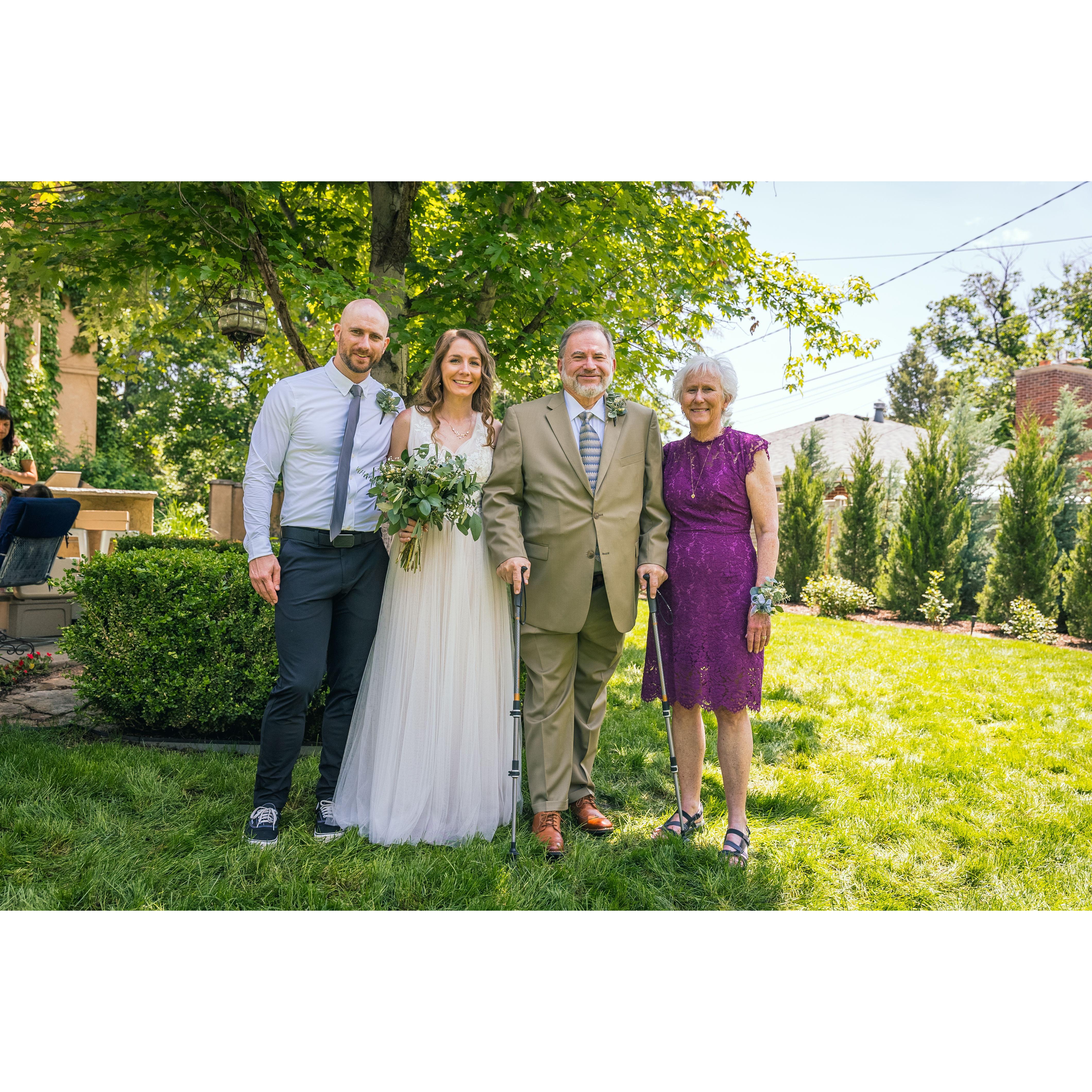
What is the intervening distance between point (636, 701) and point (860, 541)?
1048 centimetres

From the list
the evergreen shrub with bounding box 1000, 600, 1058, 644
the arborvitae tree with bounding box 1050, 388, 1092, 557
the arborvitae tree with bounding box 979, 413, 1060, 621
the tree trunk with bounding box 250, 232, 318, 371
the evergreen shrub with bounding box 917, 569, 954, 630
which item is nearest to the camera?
the tree trunk with bounding box 250, 232, 318, 371

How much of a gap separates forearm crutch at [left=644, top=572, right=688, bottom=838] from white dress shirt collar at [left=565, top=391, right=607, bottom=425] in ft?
2.45

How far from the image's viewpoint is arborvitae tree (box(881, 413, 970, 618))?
12891 millimetres

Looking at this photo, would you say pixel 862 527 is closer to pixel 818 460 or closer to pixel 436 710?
pixel 818 460

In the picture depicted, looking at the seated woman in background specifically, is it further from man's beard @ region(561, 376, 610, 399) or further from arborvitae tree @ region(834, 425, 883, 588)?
arborvitae tree @ region(834, 425, 883, 588)

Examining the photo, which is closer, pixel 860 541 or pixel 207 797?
pixel 207 797

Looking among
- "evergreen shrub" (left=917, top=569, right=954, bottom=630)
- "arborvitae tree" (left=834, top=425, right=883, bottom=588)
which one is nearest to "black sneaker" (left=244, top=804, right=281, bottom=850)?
"evergreen shrub" (left=917, top=569, right=954, bottom=630)

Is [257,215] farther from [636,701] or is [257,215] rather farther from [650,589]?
[636,701]

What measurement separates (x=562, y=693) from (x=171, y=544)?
4.74 meters

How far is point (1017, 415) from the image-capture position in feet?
49.5

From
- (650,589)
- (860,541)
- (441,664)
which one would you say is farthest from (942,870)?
(860,541)

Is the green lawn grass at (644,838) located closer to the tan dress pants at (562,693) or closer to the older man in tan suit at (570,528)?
the tan dress pants at (562,693)

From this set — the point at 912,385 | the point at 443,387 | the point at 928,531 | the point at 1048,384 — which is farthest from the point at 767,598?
the point at 912,385

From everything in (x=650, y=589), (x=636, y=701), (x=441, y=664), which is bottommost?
(x=636, y=701)
